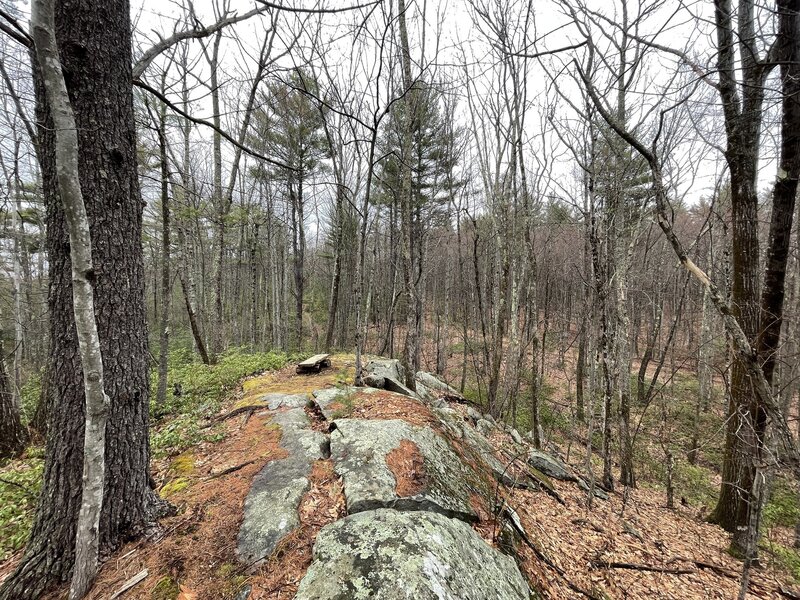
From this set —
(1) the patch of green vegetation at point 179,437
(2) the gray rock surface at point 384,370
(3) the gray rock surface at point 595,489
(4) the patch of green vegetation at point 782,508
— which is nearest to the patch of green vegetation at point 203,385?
(1) the patch of green vegetation at point 179,437

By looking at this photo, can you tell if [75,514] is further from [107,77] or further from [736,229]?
[736,229]

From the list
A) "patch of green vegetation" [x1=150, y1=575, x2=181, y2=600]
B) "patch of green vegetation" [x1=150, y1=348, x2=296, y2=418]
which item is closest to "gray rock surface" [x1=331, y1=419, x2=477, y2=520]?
"patch of green vegetation" [x1=150, y1=575, x2=181, y2=600]

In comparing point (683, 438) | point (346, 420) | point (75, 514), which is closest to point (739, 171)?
point (346, 420)

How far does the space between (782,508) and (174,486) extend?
11.3m

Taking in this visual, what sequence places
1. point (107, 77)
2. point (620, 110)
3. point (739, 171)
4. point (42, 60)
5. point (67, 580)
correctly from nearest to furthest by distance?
point (42, 60)
point (67, 580)
point (107, 77)
point (739, 171)
point (620, 110)

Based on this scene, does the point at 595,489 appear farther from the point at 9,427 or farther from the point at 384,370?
the point at 9,427

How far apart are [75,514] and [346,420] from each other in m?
2.30

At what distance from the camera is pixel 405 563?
1989 mm

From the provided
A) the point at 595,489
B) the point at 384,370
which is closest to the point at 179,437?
the point at 384,370

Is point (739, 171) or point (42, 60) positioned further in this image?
point (739, 171)

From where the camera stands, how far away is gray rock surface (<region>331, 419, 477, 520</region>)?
8.85 ft

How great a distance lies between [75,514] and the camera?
2.07m

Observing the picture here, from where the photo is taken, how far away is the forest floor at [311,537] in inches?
81.3

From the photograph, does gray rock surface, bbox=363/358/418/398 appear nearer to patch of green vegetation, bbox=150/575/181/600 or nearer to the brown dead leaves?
the brown dead leaves
